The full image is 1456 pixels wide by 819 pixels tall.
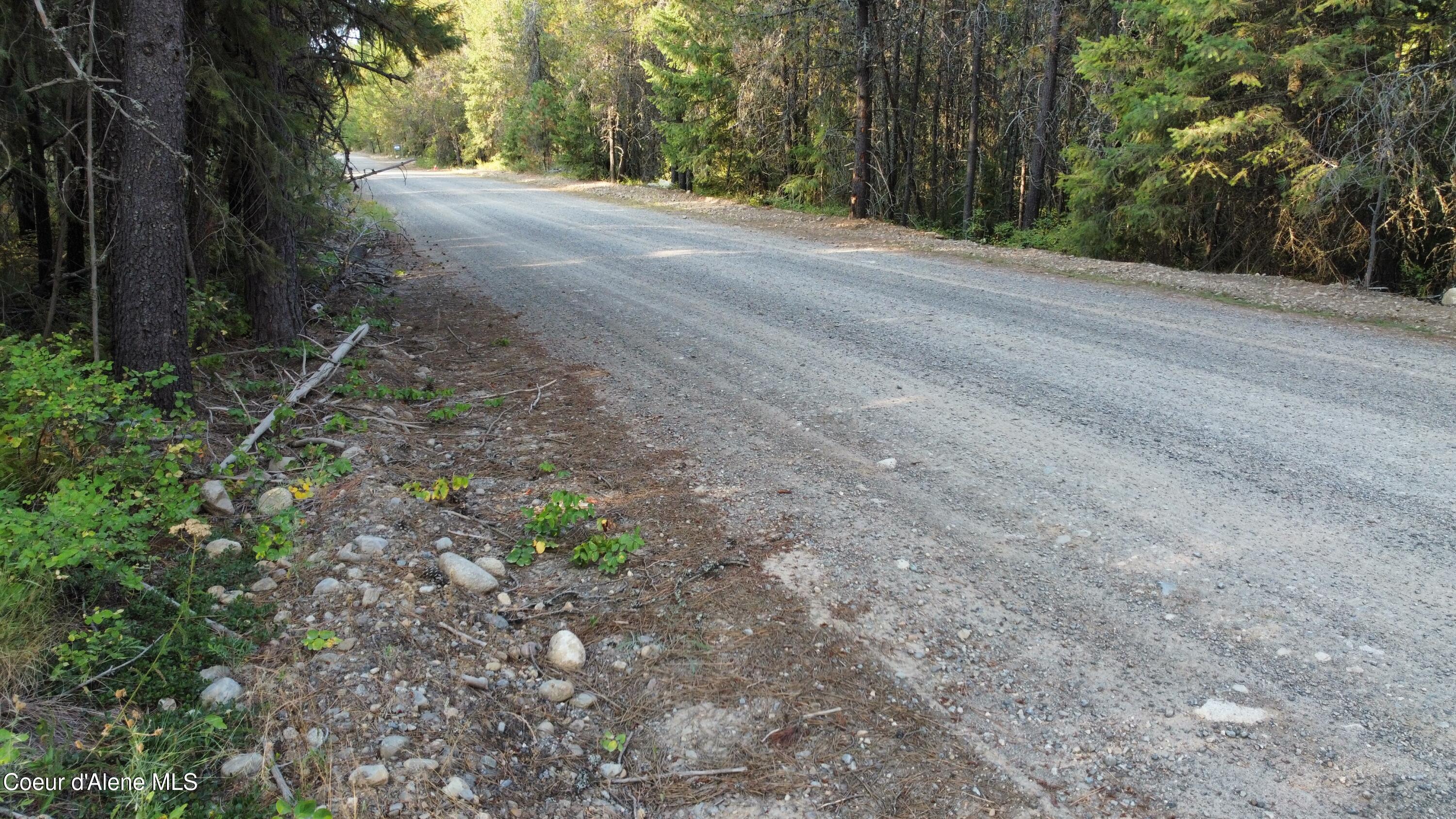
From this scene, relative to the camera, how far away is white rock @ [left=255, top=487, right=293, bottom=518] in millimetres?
4043

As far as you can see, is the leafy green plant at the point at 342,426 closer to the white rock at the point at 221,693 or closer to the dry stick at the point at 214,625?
the dry stick at the point at 214,625

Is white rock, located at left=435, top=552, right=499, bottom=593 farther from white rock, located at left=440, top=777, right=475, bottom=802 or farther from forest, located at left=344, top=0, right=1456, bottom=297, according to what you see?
forest, located at left=344, top=0, right=1456, bottom=297

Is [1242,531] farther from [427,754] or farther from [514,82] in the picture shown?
[514,82]

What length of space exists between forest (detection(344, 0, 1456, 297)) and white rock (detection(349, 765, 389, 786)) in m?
7.16

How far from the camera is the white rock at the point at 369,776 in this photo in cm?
243

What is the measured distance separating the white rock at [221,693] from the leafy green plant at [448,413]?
10.1 feet

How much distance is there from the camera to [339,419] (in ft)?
17.1

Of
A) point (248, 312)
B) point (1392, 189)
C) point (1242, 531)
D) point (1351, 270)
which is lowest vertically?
point (1242, 531)

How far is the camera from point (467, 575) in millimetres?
3574

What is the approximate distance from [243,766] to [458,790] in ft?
2.10

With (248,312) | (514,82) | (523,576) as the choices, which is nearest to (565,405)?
(523,576)

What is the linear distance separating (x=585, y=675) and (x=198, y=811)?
1.22 metres

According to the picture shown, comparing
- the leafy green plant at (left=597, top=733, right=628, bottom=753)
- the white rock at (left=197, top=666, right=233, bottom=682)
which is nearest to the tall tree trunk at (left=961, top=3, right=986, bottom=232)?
the leafy green plant at (left=597, top=733, right=628, bottom=753)

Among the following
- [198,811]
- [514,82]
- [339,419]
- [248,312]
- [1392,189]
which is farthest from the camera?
[514,82]
